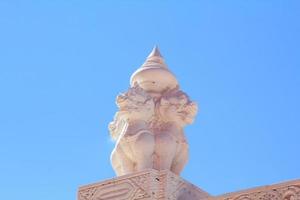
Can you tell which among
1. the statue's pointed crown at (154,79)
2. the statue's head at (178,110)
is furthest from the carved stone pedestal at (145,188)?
the statue's pointed crown at (154,79)

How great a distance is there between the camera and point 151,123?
1076 centimetres

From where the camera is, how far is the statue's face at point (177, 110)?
10.8 meters

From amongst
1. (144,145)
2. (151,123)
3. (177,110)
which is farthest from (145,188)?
(177,110)

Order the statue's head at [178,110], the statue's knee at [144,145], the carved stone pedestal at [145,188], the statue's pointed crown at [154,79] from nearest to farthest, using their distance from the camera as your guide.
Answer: the carved stone pedestal at [145,188] < the statue's knee at [144,145] < the statue's head at [178,110] < the statue's pointed crown at [154,79]

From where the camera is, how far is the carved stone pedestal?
31.8 feet

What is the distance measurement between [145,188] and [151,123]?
126 centimetres

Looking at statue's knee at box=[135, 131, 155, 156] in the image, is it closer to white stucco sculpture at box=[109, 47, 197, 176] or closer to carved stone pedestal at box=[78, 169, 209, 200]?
white stucco sculpture at box=[109, 47, 197, 176]

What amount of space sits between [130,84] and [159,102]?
0.58 meters

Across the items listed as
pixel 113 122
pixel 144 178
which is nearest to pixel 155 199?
pixel 144 178

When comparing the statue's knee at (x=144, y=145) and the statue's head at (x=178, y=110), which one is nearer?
the statue's knee at (x=144, y=145)

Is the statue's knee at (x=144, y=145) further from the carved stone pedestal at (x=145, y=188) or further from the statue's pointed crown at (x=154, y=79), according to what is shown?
the statue's pointed crown at (x=154, y=79)

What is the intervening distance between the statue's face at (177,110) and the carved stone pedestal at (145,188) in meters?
1.01

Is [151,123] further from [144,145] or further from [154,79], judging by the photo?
[154,79]

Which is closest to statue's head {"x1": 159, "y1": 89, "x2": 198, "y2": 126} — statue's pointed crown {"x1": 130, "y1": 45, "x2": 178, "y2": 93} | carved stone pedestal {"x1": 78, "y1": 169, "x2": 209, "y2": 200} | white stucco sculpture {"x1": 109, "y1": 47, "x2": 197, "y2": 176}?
white stucco sculpture {"x1": 109, "y1": 47, "x2": 197, "y2": 176}
